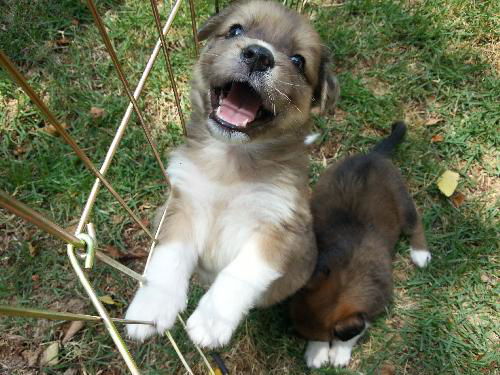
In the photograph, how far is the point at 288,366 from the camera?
3.34 meters

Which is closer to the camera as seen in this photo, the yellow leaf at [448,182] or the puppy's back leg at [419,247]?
the puppy's back leg at [419,247]

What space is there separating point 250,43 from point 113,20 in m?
2.35

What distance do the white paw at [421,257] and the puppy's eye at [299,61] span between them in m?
1.89

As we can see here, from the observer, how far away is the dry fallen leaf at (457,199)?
3859 mm

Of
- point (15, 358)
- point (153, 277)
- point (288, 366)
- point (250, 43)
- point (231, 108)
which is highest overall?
point (250, 43)

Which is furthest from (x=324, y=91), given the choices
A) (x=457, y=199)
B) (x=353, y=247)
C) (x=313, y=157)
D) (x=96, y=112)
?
(x=96, y=112)

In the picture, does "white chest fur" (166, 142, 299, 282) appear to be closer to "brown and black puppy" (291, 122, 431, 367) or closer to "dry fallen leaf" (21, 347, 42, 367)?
"brown and black puppy" (291, 122, 431, 367)

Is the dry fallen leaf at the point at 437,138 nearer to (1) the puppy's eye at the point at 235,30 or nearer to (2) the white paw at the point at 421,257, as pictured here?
(2) the white paw at the point at 421,257

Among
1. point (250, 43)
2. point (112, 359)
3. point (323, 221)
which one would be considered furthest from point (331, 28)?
point (112, 359)

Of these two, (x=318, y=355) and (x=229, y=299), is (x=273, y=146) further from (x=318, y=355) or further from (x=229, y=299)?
(x=318, y=355)

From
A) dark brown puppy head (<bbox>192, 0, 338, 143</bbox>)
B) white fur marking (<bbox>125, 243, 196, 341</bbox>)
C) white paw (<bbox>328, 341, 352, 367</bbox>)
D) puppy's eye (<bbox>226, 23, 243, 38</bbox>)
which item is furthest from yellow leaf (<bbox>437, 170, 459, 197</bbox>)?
white fur marking (<bbox>125, 243, 196, 341</bbox>)

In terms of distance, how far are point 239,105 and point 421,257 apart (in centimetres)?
211

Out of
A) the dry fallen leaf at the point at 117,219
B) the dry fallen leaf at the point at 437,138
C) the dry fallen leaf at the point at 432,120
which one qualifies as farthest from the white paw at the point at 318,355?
the dry fallen leaf at the point at 432,120

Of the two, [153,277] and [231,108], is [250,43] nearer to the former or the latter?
[231,108]
